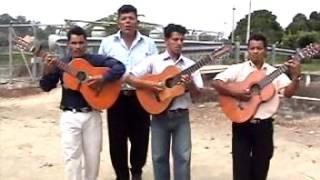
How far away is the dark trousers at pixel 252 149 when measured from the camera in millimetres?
5047

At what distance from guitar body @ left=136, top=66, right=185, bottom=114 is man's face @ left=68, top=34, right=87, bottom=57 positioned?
596mm

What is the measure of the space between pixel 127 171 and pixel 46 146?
8.09 feet

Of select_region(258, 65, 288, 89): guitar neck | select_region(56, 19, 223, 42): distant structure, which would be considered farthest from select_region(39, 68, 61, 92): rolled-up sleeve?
select_region(56, 19, 223, 42): distant structure

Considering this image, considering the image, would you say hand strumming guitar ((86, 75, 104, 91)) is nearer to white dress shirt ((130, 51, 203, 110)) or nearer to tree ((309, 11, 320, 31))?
white dress shirt ((130, 51, 203, 110))

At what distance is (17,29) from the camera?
15906 mm

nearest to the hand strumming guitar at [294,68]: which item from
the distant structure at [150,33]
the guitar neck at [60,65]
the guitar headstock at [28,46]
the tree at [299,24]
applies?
the guitar neck at [60,65]

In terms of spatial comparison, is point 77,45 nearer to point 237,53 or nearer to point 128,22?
point 128,22

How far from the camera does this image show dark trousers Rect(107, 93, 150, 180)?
5.69 m

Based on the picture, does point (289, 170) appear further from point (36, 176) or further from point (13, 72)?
point (13, 72)

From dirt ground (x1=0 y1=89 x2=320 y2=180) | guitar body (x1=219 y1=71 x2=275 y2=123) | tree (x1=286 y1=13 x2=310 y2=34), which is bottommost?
dirt ground (x1=0 y1=89 x2=320 y2=180)

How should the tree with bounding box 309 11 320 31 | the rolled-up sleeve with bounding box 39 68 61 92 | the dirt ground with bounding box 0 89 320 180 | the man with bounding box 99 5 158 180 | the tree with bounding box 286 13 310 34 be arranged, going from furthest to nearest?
1. the tree with bounding box 286 13 310 34
2. the tree with bounding box 309 11 320 31
3. the dirt ground with bounding box 0 89 320 180
4. the man with bounding box 99 5 158 180
5. the rolled-up sleeve with bounding box 39 68 61 92

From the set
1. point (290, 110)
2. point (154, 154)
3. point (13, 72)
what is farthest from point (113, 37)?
point (13, 72)

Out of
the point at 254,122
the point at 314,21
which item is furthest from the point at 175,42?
the point at 314,21

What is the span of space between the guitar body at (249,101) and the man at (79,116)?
98cm
